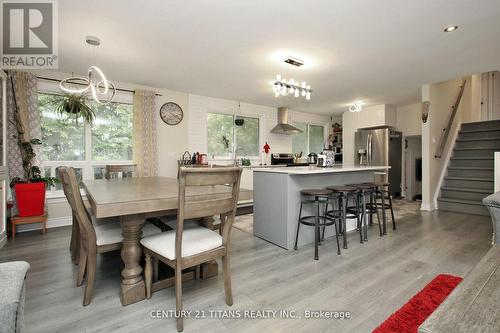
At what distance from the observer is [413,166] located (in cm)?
668

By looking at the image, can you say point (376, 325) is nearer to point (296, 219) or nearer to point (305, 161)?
point (296, 219)

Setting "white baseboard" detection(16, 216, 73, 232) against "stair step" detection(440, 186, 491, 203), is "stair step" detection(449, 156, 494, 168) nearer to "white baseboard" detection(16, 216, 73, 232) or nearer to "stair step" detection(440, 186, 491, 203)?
"stair step" detection(440, 186, 491, 203)

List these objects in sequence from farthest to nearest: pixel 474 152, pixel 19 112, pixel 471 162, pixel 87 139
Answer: pixel 474 152, pixel 471 162, pixel 87 139, pixel 19 112

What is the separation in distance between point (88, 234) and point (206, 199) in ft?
2.86

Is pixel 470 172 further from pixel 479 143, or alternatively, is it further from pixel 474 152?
pixel 479 143

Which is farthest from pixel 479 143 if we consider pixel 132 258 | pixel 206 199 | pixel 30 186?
pixel 30 186

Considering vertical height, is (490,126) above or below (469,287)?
above

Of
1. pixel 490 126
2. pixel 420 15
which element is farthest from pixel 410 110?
pixel 420 15

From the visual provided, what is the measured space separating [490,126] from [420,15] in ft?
16.2

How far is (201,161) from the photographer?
5.13 meters

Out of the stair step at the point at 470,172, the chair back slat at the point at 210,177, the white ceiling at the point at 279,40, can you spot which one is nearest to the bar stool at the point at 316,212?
the chair back slat at the point at 210,177

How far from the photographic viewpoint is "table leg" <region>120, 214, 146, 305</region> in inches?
67.4

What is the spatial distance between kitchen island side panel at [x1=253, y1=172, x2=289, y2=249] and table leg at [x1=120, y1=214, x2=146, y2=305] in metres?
1.60

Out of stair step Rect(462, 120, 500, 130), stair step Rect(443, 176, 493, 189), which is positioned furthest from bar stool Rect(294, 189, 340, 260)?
stair step Rect(462, 120, 500, 130)
